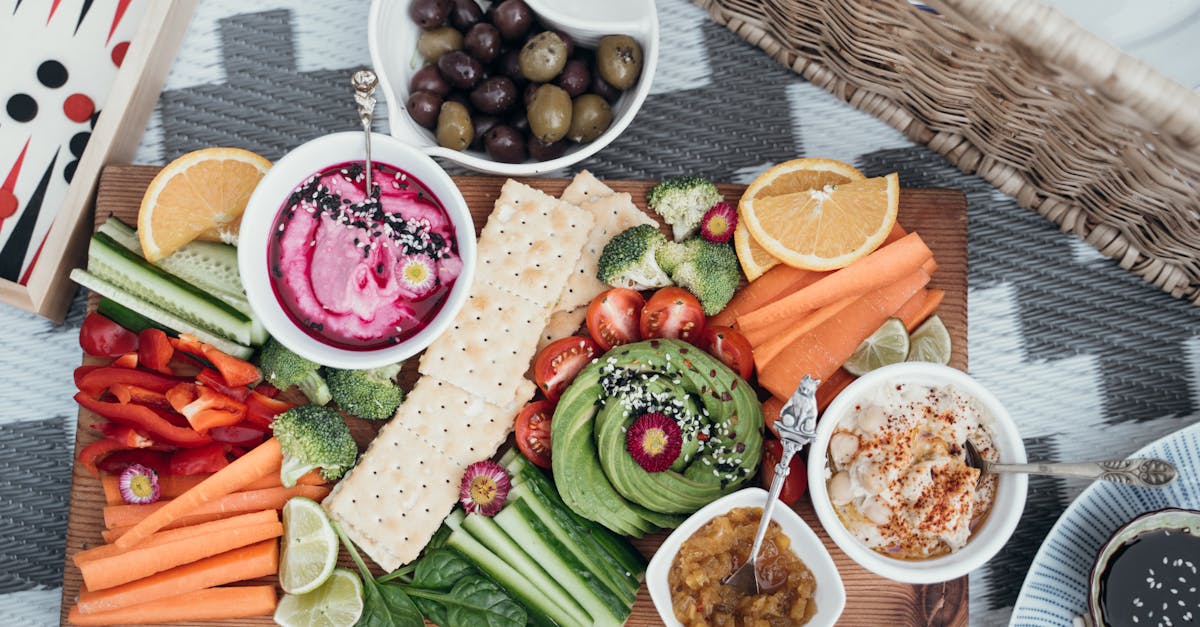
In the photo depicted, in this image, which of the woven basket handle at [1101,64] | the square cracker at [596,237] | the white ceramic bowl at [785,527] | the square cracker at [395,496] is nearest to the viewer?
the woven basket handle at [1101,64]

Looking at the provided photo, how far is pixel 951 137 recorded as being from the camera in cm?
284

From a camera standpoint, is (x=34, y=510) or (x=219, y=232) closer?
(x=219, y=232)

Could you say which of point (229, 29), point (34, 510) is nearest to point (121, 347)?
point (34, 510)

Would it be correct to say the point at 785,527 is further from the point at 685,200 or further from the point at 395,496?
the point at 395,496

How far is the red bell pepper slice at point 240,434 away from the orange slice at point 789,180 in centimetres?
148

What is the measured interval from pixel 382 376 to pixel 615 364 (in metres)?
0.68

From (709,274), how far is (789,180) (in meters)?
0.38

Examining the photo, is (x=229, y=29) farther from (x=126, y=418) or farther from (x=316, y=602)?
(x=316, y=602)

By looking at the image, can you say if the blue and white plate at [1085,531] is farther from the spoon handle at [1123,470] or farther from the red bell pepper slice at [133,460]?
the red bell pepper slice at [133,460]

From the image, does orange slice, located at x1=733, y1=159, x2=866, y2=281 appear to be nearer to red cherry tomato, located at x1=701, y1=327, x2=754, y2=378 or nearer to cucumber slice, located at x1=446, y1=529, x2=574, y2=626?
red cherry tomato, located at x1=701, y1=327, x2=754, y2=378

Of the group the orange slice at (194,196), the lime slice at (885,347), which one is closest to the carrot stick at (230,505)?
the orange slice at (194,196)

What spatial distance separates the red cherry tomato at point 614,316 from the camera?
2.60 meters

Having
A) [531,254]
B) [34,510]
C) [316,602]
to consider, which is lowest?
[34,510]

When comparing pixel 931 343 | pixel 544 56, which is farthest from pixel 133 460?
pixel 931 343
